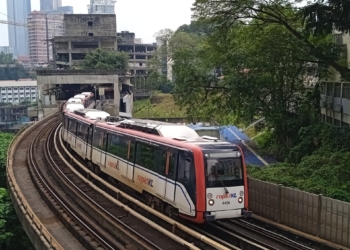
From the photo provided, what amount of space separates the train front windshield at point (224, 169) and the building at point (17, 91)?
338 ft

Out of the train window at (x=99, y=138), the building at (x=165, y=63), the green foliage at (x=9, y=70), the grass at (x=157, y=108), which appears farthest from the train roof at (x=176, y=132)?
the green foliage at (x=9, y=70)

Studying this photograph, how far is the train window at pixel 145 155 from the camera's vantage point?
1413cm

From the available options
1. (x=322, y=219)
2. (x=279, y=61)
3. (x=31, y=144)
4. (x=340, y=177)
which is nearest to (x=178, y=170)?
(x=322, y=219)

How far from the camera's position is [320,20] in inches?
715

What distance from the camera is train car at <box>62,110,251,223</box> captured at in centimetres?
1196

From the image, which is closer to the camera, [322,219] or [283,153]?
[322,219]

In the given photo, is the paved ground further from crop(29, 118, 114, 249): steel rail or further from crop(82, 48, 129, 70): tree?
crop(82, 48, 129, 70): tree

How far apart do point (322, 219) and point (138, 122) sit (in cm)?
745

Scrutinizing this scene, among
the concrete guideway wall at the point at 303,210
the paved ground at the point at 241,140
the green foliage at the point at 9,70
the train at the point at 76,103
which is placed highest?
the green foliage at the point at 9,70

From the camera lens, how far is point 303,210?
43.6ft

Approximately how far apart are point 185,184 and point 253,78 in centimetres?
1325

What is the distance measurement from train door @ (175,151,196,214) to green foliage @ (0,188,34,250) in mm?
10684

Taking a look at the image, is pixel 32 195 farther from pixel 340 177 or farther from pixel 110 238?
pixel 340 177

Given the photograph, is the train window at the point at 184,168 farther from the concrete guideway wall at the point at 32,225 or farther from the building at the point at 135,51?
the building at the point at 135,51
